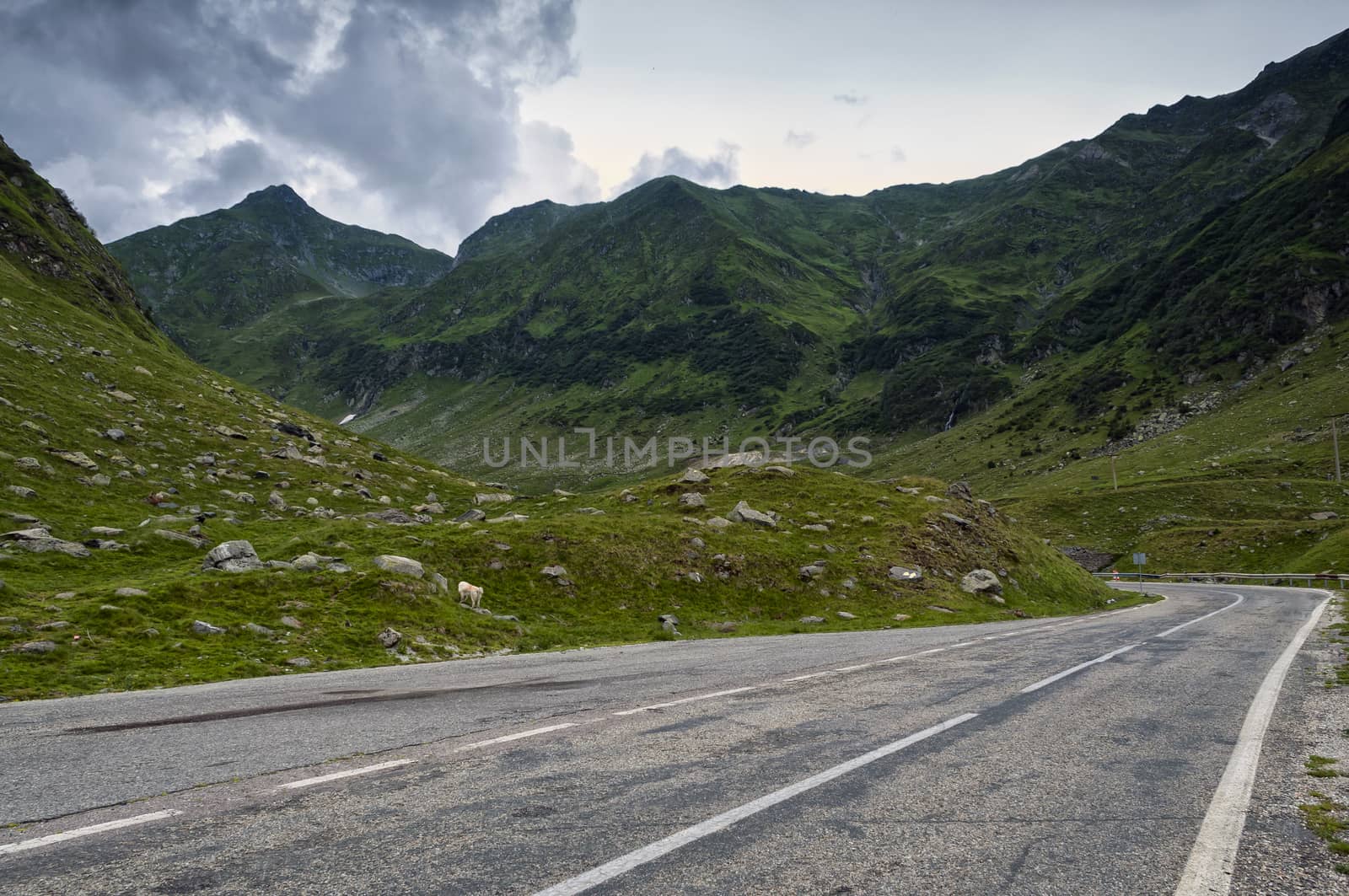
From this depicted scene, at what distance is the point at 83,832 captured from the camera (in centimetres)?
582

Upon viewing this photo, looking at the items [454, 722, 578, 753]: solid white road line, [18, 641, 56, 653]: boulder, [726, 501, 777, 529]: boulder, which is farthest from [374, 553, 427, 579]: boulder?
[726, 501, 777, 529]: boulder

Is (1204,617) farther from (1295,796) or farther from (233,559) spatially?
(233,559)

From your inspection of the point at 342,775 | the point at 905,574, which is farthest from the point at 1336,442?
the point at 342,775

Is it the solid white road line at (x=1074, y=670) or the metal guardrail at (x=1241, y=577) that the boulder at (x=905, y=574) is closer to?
the solid white road line at (x=1074, y=670)

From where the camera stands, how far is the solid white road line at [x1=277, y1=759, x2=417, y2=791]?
23.7ft

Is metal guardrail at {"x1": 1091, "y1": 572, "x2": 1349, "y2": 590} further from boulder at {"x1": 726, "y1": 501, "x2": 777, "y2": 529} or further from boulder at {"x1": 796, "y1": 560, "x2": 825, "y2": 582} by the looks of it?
boulder at {"x1": 726, "y1": 501, "x2": 777, "y2": 529}

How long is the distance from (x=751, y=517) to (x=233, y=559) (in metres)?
27.9

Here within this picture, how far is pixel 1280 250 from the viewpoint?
196500 mm

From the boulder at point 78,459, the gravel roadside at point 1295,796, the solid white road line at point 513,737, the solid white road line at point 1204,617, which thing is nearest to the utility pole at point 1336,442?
the solid white road line at point 1204,617

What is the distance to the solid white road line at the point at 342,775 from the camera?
23.7ft

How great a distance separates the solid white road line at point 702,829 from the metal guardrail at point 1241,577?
73.9 meters

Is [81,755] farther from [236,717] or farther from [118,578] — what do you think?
[118,578]

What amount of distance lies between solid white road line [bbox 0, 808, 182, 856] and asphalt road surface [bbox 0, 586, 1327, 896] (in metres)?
0.02

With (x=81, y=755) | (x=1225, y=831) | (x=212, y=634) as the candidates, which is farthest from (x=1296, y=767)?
(x=212, y=634)
